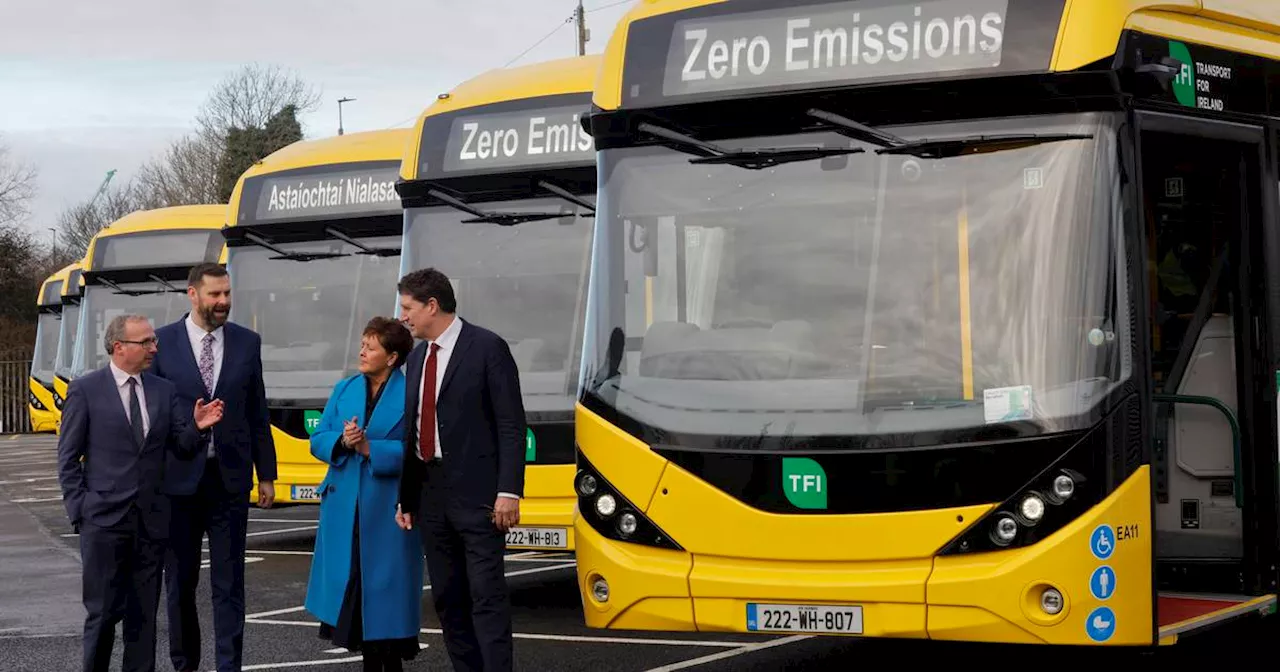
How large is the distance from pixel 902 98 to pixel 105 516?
3.88 meters

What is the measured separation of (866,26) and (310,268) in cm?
873

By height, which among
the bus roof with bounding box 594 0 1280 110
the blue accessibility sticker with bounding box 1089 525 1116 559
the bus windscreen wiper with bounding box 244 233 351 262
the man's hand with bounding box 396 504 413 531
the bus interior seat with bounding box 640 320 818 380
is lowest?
the blue accessibility sticker with bounding box 1089 525 1116 559

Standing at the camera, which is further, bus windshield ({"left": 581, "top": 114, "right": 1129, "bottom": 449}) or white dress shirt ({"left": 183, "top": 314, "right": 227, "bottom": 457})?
white dress shirt ({"left": 183, "top": 314, "right": 227, "bottom": 457})

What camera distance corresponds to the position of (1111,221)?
281 inches

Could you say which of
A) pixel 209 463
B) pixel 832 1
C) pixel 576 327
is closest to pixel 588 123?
pixel 832 1

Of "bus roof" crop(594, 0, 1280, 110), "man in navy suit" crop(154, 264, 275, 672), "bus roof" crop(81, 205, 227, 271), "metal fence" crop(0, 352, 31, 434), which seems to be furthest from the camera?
"metal fence" crop(0, 352, 31, 434)

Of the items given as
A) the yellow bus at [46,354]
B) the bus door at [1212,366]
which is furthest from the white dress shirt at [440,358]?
the yellow bus at [46,354]

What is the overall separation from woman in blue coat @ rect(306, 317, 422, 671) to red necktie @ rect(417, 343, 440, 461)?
0.35m

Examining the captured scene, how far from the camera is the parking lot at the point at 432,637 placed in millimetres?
9641

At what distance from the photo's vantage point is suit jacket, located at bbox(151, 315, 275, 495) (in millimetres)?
8867

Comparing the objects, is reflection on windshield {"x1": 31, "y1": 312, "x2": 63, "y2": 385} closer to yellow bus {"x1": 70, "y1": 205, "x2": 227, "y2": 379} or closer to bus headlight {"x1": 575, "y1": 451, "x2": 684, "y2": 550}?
yellow bus {"x1": 70, "y1": 205, "x2": 227, "y2": 379}

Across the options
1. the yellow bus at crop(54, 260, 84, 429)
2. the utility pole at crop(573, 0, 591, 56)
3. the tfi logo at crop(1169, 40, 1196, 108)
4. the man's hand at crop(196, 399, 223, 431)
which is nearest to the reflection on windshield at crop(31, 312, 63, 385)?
the yellow bus at crop(54, 260, 84, 429)

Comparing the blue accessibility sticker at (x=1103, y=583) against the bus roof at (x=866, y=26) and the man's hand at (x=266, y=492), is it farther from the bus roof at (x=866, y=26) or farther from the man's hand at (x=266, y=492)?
the man's hand at (x=266, y=492)

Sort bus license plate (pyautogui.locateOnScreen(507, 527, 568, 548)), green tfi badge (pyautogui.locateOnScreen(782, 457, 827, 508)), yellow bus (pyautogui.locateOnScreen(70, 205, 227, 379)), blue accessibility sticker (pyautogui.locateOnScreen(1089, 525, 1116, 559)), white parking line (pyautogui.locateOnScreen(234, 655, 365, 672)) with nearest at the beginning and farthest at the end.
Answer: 1. blue accessibility sticker (pyautogui.locateOnScreen(1089, 525, 1116, 559))
2. green tfi badge (pyautogui.locateOnScreen(782, 457, 827, 508))
3. white parking line (pyautogui.locateOnScreen(234, 655, 365, 672))
4. bus license plate (pyautogui.locateOnScreen(507, 527, 568, 548))
5. yellow bus (pyautogui.locateOnScreen(70, 205, 227, 379))
